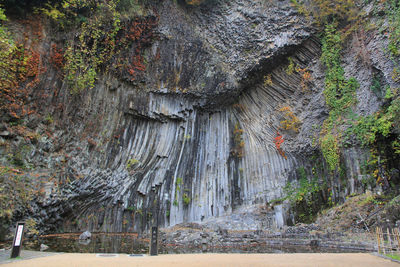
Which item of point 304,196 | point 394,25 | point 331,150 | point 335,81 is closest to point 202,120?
point 304,196

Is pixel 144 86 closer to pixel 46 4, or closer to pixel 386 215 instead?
pixel 46 4

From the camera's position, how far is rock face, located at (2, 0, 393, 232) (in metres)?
15.0

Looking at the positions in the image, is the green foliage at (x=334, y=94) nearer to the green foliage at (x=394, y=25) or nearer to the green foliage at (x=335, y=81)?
the green foliage at (x=335, y=81)

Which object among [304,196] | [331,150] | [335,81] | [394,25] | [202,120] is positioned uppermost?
[394,25]

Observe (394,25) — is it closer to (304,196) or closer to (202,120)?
(304,196)

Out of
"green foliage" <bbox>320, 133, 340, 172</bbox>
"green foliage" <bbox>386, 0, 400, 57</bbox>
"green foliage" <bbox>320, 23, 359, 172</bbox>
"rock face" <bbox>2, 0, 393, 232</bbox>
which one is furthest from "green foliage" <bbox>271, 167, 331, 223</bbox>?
"green foliage" <bbox>386, 0, 400, 57</bbox>

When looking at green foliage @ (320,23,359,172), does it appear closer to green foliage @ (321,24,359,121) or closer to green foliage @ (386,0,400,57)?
green foliage @ (321,24,359,121)

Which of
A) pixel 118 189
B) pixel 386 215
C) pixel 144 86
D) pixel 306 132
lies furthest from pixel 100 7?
pixel 386 215

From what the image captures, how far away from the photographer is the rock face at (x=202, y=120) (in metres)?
15.0

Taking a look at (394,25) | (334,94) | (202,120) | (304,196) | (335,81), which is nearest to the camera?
(394,25)

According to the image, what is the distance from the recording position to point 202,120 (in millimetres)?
20156

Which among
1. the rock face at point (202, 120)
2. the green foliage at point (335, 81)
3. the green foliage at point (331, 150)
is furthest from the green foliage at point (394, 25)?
the green foliage at point (331, 150)

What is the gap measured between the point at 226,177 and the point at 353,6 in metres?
13.6

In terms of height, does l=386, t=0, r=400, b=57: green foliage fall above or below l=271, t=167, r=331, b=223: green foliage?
above
